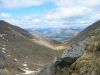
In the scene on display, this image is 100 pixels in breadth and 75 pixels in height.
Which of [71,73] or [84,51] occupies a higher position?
[84,51]

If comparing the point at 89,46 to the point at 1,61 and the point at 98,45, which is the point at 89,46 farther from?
the point at 1,61

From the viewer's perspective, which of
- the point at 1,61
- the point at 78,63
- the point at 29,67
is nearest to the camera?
the point at 78,63

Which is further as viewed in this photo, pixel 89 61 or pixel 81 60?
pixel 81 60

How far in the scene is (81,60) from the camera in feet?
56.6

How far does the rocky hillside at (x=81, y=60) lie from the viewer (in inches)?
638

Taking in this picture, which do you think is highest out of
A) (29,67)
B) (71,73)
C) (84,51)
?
(84,51)

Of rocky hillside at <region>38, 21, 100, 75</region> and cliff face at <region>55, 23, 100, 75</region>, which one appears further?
rocky hillside at <region>38, 21, 100, 75</region>

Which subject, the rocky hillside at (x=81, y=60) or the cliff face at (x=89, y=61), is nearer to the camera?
the cliff face at (x=89, y=61)

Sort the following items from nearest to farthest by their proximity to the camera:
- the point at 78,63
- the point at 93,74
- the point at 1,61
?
the point at 93,74, the point at 78,63, the point at 1,61

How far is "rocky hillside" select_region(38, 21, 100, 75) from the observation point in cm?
1620

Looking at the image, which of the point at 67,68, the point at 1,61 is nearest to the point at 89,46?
the point at 67,68

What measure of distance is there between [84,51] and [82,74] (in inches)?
98.3

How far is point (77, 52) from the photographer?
1891 centimetres

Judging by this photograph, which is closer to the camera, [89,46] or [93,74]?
[93,74]
